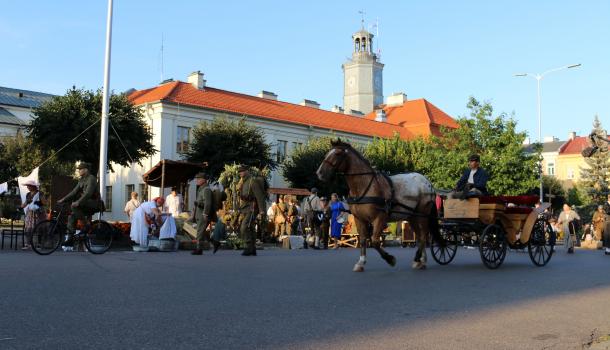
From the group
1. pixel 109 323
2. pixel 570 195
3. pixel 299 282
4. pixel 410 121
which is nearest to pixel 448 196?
pixel 299 282

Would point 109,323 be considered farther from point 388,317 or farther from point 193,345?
point 388,317

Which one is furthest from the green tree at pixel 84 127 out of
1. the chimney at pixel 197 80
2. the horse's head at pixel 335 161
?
the horse's head at pixel 335 161

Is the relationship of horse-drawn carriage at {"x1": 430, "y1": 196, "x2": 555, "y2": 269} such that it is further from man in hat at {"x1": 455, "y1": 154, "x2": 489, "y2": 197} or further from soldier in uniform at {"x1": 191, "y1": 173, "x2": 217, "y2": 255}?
soldier in uniform at {"x1": 191, "y1": 173, "x2": 217, "y2": 255}

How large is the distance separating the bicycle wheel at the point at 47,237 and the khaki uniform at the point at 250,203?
13.9ft

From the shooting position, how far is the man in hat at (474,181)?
12.1m

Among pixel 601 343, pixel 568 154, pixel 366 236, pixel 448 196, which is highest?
pixel 568 154

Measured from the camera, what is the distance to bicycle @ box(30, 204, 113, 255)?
1362 cm

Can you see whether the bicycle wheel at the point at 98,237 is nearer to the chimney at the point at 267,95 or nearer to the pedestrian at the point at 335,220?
the pedestrian at the point at 335,220

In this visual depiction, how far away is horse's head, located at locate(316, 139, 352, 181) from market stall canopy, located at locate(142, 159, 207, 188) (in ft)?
44.3

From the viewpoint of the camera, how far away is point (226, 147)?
145ft

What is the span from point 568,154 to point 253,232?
101 m

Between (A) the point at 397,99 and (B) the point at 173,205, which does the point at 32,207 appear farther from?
(A) the point at 397,99

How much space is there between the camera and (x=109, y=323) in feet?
18.0

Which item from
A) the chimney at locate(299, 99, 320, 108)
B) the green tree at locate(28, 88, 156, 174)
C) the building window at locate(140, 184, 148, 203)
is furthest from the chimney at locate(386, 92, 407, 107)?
the green tree at locate(28, 88, 156, 174)
